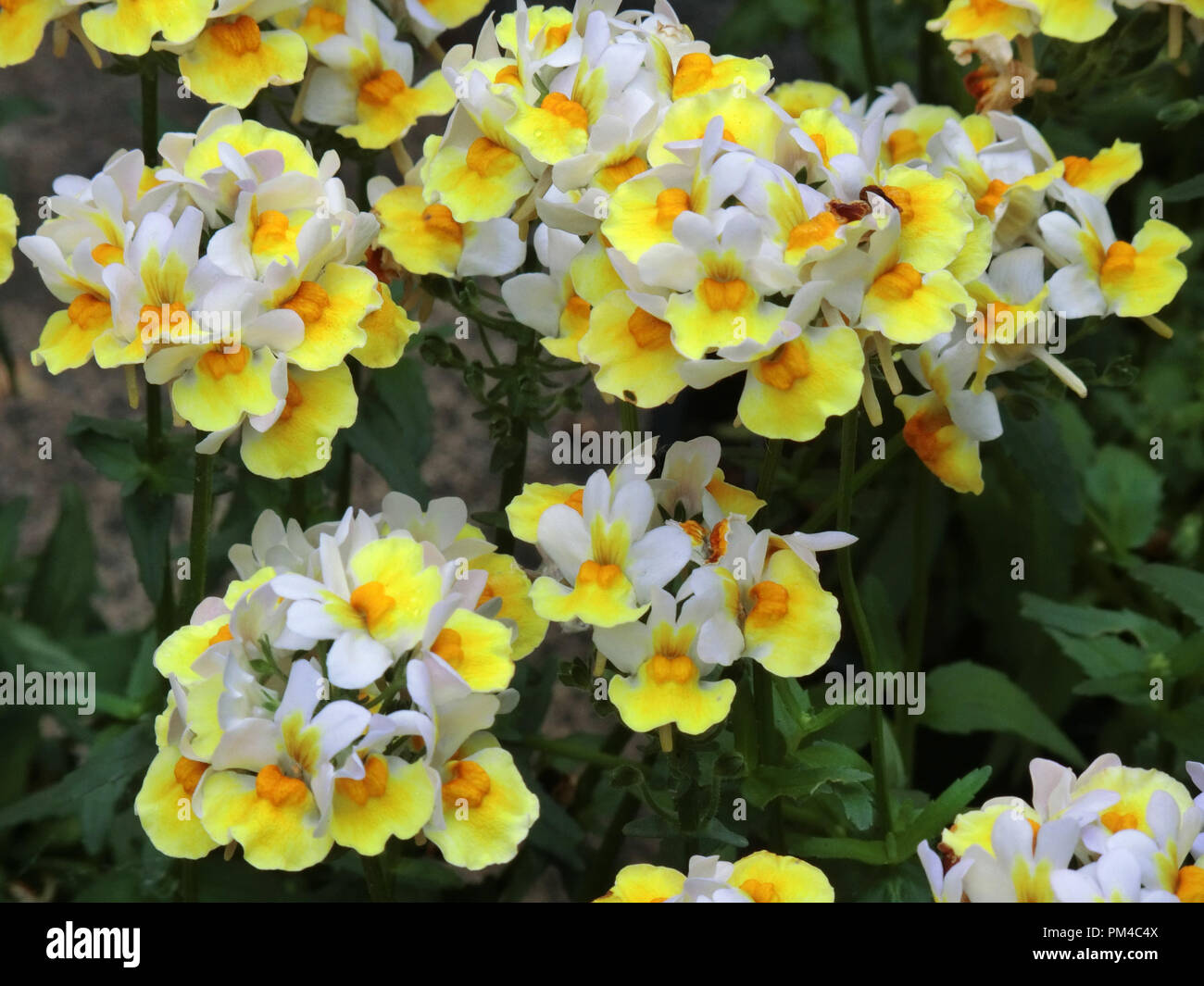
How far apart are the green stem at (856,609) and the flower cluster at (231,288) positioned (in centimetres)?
34

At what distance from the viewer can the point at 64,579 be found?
173 centimetres

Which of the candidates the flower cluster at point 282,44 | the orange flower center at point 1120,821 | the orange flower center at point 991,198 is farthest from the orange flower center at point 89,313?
the orange flower center at point 1120,821

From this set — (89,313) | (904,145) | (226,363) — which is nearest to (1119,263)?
(904,145)

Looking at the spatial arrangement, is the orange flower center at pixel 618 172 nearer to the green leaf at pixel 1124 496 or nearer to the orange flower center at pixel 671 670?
the orange flower center at pixel 671 670

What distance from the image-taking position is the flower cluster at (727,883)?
87 centimetres

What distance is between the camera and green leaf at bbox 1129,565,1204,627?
1317 mm

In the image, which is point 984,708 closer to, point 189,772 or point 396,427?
point 396,427

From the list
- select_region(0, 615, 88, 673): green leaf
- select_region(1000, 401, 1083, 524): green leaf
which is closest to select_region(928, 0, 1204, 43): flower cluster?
select_region(1000, 401, 1083, 524): green leaf

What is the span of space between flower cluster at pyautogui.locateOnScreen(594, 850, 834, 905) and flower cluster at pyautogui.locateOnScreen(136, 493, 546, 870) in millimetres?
101

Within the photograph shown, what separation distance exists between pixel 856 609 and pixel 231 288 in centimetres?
51

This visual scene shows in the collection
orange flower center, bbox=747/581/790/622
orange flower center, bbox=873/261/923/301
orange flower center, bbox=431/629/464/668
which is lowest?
orange flower center, bbox=431/629/464/668

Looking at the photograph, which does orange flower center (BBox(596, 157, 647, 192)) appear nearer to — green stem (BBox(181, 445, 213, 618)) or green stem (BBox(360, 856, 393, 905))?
green stem (BBox(181, 445, 213, 618))
